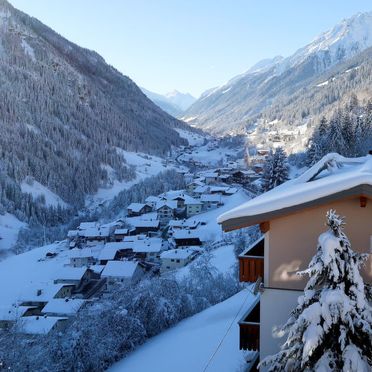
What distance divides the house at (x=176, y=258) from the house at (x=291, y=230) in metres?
37.0

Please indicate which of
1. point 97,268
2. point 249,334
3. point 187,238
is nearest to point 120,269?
point 97,268

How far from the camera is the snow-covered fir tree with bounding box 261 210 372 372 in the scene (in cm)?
508

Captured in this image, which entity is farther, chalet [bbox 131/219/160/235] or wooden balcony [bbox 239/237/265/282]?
chalet [bbox 131/219/160/235]

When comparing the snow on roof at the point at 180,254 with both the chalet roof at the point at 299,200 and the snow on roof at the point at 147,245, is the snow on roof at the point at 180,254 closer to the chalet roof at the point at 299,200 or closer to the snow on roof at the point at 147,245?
the snow on roof at the point at 147,245

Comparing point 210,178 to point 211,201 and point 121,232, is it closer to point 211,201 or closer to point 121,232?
point 211,201

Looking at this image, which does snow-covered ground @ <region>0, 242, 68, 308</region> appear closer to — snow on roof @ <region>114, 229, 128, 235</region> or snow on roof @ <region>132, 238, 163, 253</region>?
snow on roof @ <region>114, 229, 128, 235</region>

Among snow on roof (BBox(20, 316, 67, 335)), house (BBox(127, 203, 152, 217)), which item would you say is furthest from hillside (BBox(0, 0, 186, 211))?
snow on roof (BBox(20, 316, 67, 335))

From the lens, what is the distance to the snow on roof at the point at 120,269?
135 ft

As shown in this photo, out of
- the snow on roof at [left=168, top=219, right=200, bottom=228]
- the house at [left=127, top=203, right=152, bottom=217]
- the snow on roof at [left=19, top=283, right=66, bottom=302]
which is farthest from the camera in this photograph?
the house at [left=127, top=203, right=152, bottom=217]

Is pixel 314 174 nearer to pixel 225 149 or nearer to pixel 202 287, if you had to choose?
pixel 202 287

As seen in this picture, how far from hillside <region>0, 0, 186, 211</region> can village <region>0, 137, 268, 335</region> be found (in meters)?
40.3

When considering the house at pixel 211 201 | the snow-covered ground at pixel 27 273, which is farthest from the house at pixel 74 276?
the house at pixel 211 201

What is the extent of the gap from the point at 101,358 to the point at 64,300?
1566cm

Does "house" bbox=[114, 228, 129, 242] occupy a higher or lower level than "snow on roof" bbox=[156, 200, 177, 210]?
lower
